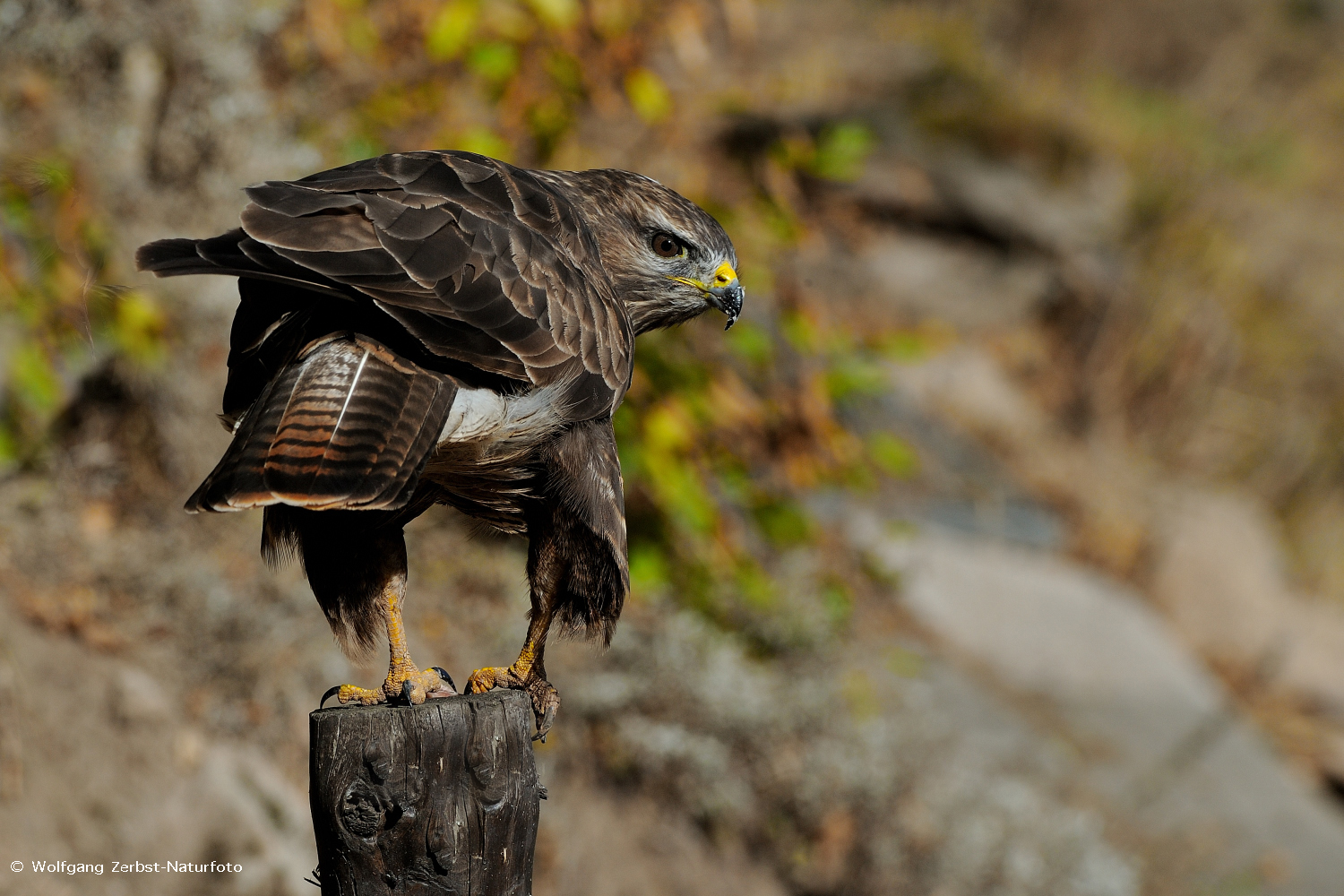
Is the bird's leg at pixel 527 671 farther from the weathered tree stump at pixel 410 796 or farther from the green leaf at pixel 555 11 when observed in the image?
the green leaf at pixel 555 11

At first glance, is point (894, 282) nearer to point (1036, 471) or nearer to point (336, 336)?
point (1036, 471)

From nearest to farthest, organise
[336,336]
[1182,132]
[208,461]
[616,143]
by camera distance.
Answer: [336,336], [208,461], [616,143], [1182,132]

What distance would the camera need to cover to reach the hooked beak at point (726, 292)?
2867mm

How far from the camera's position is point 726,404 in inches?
206

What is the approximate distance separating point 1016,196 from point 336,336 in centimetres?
1030

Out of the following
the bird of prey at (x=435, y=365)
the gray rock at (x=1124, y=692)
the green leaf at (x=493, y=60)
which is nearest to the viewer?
the bird of prey at (x=435, y=365)

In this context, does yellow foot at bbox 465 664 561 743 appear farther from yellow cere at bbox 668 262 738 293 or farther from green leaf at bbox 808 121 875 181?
green leaf at bbox 808 121 875 181

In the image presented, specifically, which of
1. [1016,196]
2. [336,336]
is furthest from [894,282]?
[336,336]

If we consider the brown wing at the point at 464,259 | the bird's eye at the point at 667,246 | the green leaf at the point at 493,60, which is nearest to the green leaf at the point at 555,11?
the green leaf at the point at 493,60

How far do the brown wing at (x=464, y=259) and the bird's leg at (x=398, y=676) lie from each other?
629 millimetres

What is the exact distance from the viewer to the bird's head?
2.84m

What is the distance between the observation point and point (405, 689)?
2.35m

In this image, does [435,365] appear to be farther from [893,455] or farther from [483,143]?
[893,455]

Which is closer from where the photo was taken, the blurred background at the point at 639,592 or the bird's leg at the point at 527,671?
the bird's leg at the point at 527,671
